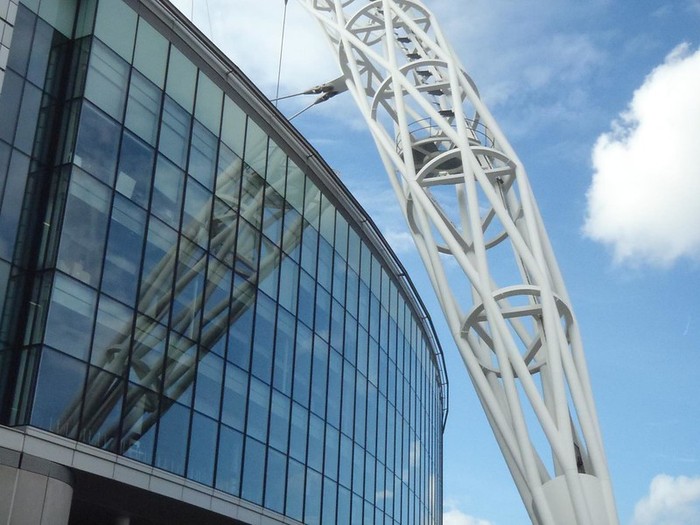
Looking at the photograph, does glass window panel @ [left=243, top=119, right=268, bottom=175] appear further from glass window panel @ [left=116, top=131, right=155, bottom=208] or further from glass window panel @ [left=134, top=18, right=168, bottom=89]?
glass window panel @ [left=116, top=131, right=155, bottom=208]

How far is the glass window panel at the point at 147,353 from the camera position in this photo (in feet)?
74.6

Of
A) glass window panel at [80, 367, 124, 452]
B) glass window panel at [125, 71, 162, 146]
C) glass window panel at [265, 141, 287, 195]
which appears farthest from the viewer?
glass window panel at [265, 141, 287, 195]

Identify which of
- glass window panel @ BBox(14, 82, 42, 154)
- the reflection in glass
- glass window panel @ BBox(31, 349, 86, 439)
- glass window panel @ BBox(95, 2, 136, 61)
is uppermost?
glass window panel @ BBox(95, 2, 136, 61)

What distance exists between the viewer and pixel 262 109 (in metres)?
31.0

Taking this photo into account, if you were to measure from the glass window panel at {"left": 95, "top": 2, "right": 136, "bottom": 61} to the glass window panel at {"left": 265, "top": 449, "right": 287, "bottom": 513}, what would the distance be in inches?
500

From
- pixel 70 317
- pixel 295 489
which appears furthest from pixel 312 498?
pixel 70 317

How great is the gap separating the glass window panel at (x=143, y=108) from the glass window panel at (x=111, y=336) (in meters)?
4.98

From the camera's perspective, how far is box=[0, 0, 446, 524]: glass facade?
68.9 feet

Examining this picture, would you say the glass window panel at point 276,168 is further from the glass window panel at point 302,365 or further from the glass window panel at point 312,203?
the glass window panel at point 302,365

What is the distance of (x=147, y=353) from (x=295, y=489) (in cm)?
873

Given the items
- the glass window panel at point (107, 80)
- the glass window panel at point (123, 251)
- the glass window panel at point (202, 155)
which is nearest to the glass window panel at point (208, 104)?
the glass window panel at point (202, 155)

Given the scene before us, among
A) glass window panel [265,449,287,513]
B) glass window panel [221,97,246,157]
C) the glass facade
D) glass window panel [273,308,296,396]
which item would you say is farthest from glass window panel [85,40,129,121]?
glass window panel [265,449,287,513]

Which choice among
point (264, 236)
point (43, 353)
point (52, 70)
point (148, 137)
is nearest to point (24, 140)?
point (52, 70)

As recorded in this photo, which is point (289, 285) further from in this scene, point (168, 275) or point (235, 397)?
point (168, 275)
